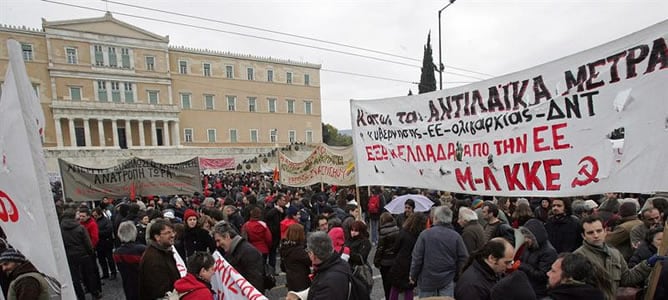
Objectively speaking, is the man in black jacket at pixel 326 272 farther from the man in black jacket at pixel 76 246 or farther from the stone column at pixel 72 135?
the stone column at pixel 72 135

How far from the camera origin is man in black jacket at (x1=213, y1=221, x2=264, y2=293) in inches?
128

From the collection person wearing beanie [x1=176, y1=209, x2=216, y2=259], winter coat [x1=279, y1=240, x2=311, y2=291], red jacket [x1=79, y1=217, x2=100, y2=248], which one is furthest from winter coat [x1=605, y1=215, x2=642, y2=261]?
red jacket [x1=79, y1=217, x2=100, y2=248]

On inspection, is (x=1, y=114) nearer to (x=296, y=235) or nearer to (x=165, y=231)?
(x=165, y=231)

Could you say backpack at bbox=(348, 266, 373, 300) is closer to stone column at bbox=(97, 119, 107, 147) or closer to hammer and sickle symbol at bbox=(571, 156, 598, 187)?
hammer and sickle symbol at bbox=(571, 156, 598, 187)

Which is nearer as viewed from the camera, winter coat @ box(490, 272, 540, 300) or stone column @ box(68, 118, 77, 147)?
winter coat @ box(490, 272, 540, 300)

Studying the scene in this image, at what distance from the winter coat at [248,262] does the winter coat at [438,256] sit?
1.51 meters

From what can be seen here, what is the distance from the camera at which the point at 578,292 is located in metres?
2.01

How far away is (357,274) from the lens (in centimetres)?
281

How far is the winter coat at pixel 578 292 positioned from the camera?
2002mm

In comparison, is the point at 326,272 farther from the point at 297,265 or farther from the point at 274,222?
the point at 274,222

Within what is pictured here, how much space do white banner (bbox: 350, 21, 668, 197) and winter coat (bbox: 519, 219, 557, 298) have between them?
0.66m

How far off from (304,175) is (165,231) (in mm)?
6627

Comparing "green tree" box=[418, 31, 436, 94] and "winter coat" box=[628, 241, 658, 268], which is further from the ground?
"green tree" box=[418, 31, 436, 94]

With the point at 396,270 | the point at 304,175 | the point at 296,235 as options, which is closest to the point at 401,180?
the point at 396,270
